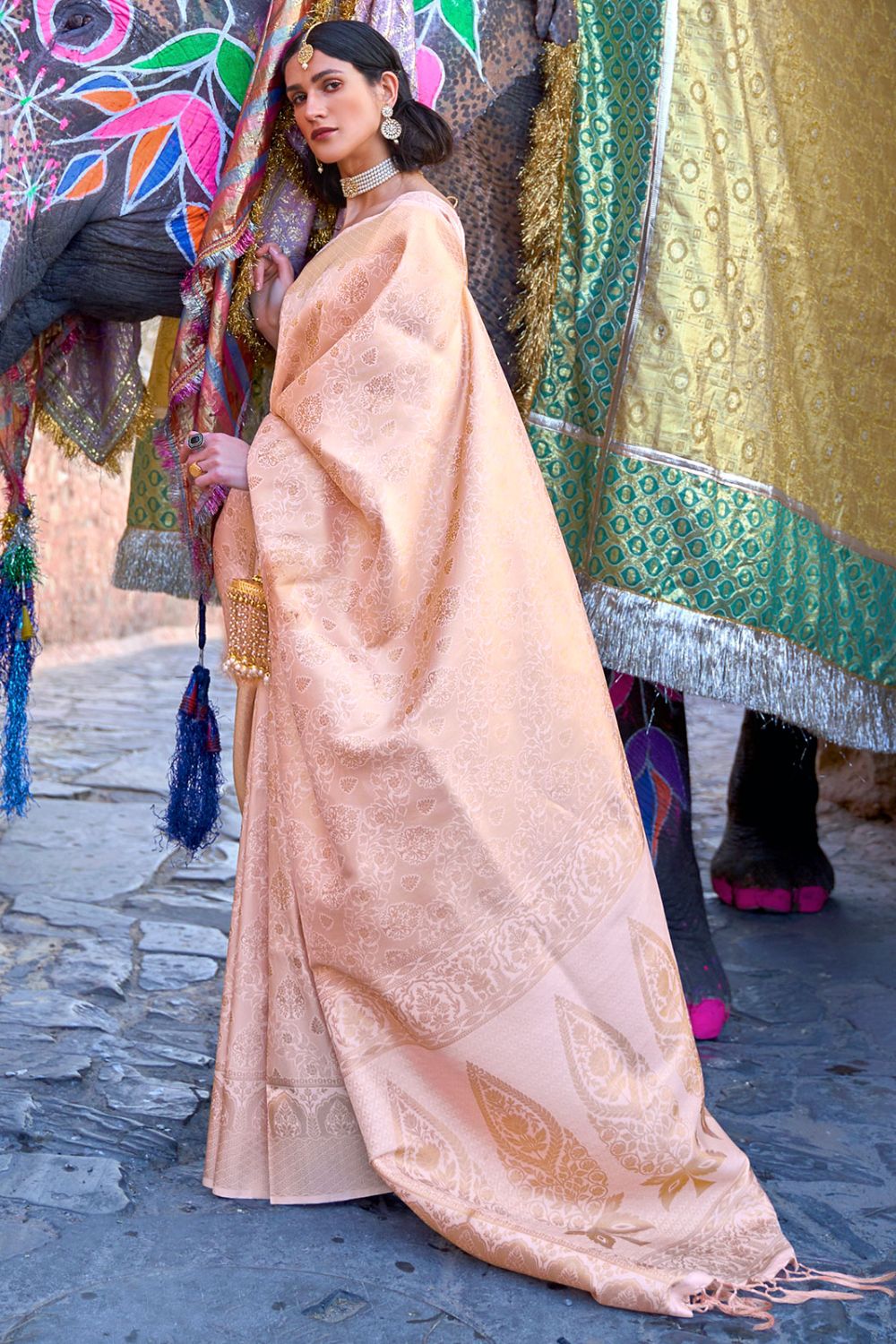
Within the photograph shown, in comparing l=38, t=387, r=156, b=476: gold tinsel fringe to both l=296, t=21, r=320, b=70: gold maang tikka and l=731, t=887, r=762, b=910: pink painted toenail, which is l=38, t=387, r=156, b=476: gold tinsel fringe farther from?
l=731, t=887, r=762, b=910: pink painted toenail

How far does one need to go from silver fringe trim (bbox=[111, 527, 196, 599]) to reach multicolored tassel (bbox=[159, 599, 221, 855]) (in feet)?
2.05

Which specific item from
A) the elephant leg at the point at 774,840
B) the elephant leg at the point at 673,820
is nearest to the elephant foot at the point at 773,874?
the elephant leg at the point at 774,840

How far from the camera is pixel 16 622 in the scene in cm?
243

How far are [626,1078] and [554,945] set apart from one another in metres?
0.20

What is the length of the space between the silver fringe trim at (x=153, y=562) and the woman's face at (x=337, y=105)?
1020 millimetres

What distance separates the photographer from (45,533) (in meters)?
7.43

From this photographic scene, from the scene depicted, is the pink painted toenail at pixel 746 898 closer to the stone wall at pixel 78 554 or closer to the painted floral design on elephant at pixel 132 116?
the painted floral design on elephant at pixel 132 116

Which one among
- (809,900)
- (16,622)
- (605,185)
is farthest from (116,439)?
(809,900)

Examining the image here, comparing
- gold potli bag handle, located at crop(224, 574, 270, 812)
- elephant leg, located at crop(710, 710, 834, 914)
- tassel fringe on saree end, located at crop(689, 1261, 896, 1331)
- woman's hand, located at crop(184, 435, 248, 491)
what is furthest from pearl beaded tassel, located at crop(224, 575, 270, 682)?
elephant leg, located at crop(710, 710, 834, 914)

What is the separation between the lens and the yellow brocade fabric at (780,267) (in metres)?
2.46

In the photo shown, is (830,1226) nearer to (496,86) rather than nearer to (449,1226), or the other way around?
(449,1226)

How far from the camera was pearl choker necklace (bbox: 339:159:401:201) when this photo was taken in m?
2.11

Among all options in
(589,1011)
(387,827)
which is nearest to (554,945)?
(589,1011)

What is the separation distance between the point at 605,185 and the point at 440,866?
3.96ft
